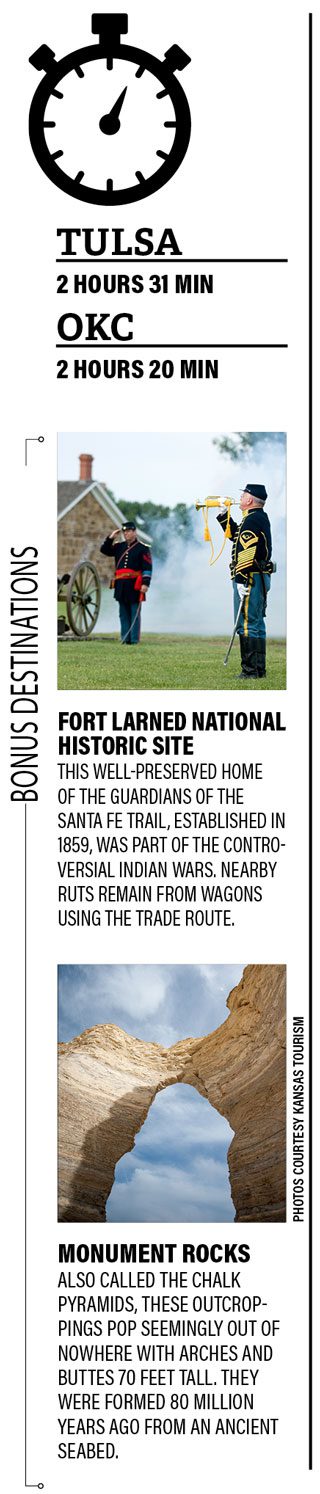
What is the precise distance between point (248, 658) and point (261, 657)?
58 mm

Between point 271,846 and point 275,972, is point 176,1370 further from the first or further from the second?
point 271,846

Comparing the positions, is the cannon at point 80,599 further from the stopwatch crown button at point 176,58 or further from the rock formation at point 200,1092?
the stopwatch crown button at point 176,58

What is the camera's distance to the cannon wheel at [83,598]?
5.58 meters

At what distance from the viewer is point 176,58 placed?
17.2 ft

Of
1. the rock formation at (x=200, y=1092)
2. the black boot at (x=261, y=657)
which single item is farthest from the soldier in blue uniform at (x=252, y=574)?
the rock formation at (x=200, y=1092)

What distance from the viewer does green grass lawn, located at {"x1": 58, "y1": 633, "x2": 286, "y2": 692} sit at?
17.9 ft

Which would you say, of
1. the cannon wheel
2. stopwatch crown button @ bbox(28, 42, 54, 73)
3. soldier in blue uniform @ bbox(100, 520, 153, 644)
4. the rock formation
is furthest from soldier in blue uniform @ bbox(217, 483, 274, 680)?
stopwatch crown button @ bbox(28, 42, 54, 73)

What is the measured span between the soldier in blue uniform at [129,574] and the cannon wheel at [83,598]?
9 centimetres

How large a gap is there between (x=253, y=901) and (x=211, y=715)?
31.8 inches

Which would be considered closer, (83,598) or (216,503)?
(216,503)

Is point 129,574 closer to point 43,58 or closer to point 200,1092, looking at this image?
point 43,58

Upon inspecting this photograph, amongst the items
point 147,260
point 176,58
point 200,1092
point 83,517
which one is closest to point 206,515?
point 83,517

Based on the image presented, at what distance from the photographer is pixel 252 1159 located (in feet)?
17.9

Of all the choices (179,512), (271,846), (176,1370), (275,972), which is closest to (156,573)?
(179,512)
